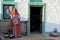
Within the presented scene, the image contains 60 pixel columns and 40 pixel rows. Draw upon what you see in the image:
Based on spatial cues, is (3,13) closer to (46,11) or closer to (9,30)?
(9,30)

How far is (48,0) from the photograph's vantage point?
17656 millimetres

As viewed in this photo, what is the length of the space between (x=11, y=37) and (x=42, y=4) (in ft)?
11.7

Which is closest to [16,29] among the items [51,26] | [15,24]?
[15,24]

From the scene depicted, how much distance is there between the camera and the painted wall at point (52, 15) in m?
17.7

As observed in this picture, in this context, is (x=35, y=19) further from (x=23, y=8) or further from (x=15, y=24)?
(x=15, y=24)

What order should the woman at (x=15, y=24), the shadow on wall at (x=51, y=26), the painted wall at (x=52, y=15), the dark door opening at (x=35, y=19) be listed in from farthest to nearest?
the dark door opening at (x=35, y=19), the shadow on wall at (x=51, y=26), the painted wall at (x=52, y=15), the woman at (x=15, y=24)

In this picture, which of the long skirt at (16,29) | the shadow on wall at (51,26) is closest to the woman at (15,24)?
the long skirt at (16,29)

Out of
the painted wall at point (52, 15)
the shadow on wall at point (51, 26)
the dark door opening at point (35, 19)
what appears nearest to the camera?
the painted wall at point (52, 15)

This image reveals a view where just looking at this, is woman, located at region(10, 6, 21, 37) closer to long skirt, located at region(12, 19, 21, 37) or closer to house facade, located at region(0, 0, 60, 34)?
long skirt, located at region(12, 19, 21, 37)

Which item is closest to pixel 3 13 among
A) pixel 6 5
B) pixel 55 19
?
pixel 6 5

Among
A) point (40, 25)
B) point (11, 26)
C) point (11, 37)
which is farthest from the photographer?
point (40, 25)

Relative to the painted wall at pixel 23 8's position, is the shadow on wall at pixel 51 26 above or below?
below

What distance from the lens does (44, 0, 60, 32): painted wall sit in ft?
58.0

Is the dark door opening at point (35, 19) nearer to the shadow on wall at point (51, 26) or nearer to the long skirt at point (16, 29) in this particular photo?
the shadow on wall at point (51, 26)
